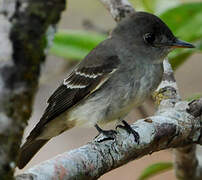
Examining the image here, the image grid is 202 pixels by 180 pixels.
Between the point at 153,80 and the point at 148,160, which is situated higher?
the point at 153,80

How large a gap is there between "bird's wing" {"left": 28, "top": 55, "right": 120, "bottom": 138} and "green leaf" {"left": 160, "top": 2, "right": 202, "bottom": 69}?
0.51 meters

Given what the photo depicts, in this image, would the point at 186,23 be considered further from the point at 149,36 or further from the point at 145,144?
the point at 145,144

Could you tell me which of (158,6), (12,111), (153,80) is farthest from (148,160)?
(12,111)

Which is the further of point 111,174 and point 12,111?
point 111,174

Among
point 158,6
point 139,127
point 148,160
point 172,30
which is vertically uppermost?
point 158,6

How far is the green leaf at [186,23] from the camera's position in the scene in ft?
10.9

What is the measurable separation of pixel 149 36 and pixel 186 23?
0.89ft

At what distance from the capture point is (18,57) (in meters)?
1.24

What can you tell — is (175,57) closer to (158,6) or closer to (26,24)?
(158,6)

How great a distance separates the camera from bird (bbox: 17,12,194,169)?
3.07 m

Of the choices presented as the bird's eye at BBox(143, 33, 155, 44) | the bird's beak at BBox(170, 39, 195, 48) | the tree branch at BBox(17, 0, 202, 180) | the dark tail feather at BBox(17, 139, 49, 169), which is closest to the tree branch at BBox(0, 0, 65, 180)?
the tree branch at BBox(17, 0, 202, 180)

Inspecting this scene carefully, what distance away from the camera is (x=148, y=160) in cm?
600

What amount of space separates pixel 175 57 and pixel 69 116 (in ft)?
2.93

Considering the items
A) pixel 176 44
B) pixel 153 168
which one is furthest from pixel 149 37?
pixel 153 168
